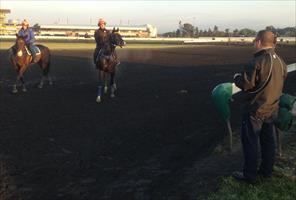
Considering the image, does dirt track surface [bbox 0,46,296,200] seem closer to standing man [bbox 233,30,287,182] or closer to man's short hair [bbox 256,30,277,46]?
standing man [bbox 233,30,287,182]

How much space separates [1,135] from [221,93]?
5.07m

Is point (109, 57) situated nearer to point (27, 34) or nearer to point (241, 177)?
point (27, 34)

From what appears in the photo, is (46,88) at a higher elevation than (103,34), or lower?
lower

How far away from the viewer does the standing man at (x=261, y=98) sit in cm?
614

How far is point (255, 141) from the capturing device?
6410 mm

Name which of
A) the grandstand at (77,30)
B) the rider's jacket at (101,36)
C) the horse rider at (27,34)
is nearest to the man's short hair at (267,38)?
the rider's jacket at (101,36)

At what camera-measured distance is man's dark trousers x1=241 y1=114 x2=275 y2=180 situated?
636cm

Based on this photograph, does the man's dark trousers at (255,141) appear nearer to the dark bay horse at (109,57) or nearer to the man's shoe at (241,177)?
the man's shoe at (241,177)

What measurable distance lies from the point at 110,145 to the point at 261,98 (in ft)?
12.7

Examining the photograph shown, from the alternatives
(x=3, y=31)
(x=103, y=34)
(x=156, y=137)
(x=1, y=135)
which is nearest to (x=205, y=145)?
(x=156, y=137)

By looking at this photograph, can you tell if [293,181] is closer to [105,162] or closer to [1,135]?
[105,162]

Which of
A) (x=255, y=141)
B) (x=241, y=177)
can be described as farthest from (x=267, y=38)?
(x=241, y=177)

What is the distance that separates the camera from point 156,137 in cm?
988

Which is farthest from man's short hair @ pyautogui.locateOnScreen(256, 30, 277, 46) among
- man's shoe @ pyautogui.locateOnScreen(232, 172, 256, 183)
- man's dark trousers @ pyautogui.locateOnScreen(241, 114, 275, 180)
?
man's shoe @ pyautogui.locateOnScreen(232, 172, 256, 183)
